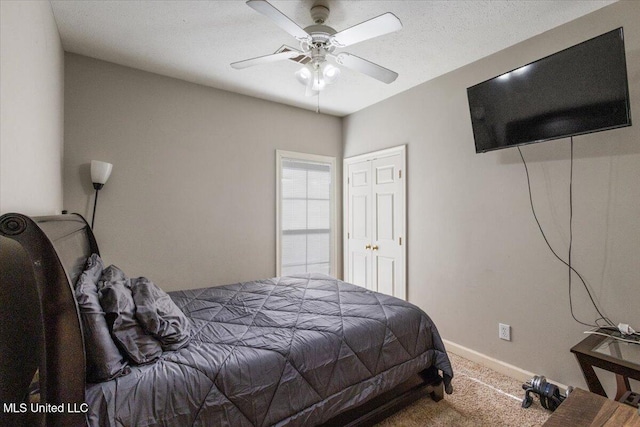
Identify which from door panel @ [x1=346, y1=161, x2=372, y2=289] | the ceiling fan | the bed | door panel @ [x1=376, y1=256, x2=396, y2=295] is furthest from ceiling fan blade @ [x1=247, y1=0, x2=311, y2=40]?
door panel @ [x1=376, y1=256, x2=396, y2=295]

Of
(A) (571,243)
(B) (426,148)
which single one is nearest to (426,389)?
(A) (571,243)

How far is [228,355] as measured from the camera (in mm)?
1476

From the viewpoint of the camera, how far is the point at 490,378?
2494mm

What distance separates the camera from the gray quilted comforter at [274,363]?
1235 mm

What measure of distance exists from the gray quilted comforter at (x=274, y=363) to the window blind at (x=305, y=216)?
4.80ft

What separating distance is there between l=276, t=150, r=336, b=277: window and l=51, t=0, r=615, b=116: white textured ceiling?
1160 millimetres

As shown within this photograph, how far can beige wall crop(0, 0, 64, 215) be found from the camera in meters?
1.20

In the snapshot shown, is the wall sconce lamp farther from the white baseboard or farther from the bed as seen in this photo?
the white baseboard

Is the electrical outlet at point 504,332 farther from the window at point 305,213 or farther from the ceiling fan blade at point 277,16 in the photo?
the ceiling fan blade at point 277,16

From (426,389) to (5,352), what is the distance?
2.25 m

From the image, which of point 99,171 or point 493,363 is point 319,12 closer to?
point 99,171

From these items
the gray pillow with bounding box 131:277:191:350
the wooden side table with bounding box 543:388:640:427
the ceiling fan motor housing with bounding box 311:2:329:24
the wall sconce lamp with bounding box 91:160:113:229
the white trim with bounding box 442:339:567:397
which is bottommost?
the white trim with bounding box 442:339:567:397

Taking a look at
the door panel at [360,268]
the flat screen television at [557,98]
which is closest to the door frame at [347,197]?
the door panel at [360,268]

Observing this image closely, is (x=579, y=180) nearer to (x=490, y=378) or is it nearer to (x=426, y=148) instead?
(x=426, y=148)
